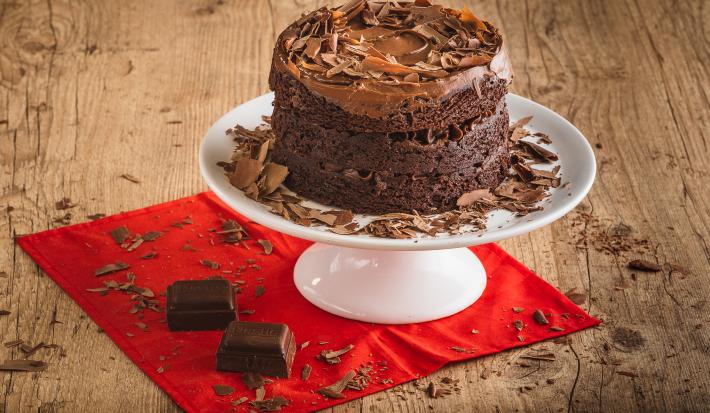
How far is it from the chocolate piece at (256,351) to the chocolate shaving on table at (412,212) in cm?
29

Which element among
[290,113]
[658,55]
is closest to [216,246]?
[290,113]

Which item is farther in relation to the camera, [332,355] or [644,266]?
[644,266]

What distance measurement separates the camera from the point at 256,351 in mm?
2607

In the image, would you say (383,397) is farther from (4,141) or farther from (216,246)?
(4,141)

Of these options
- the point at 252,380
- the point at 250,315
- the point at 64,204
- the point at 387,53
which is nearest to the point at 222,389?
the point at 252,380

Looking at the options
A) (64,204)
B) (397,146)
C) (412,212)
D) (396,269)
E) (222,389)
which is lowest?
(64,204)

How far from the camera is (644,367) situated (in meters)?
2.71

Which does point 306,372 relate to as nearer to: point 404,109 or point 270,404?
point 270,404

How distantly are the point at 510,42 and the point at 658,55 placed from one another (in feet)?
1.95

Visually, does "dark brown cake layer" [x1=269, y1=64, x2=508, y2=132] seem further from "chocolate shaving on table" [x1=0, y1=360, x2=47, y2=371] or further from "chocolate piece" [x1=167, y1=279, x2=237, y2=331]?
"chocolate shaving on table" [x1=0, y1=360, x2=47, y2=371]

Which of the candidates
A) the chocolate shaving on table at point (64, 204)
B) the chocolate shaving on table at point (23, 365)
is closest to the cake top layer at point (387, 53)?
the chocolate shaving on table at point (23, 365)

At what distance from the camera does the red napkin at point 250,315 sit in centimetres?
263

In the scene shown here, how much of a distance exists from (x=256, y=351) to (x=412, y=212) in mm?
510

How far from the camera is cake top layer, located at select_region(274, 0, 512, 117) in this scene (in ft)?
8.28
